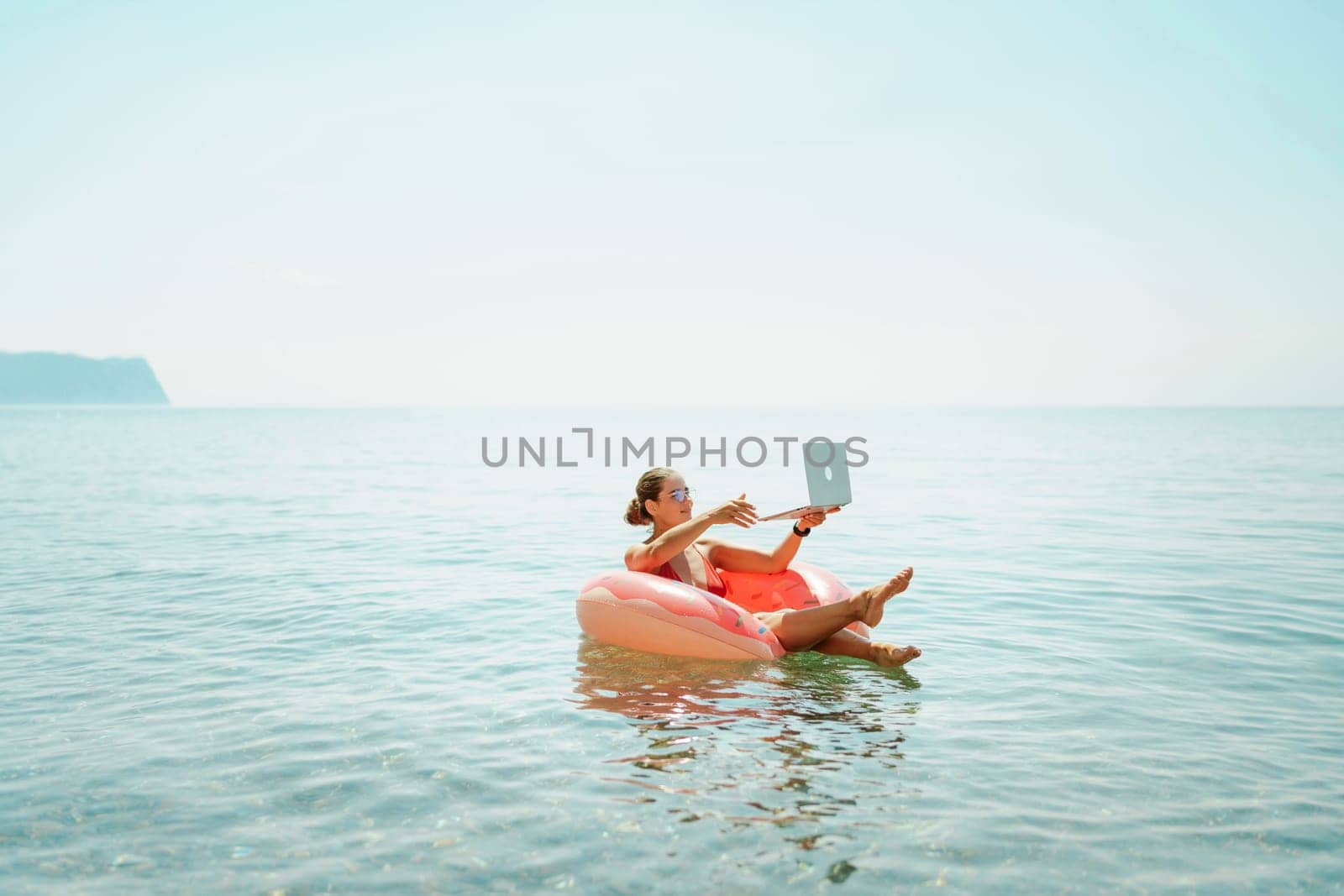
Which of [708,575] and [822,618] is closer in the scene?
[822,618]

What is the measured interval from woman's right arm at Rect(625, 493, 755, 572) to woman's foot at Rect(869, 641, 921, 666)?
3.69 feet

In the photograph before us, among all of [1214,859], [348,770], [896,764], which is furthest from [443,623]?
[1214,859]

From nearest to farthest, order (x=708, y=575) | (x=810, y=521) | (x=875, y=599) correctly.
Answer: (x=875, y=599), (x=810, y=521), (x=708, y=575)

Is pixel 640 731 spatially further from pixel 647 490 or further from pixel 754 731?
pixel 647 490

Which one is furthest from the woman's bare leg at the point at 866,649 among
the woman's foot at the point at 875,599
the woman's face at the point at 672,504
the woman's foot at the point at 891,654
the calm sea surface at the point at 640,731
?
the woman's face at the point at 672,504

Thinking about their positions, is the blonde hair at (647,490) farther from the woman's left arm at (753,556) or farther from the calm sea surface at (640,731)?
the calm sea surface at (640,731)

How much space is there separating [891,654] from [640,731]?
6.04ft

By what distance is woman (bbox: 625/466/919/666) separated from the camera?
609 centimetres

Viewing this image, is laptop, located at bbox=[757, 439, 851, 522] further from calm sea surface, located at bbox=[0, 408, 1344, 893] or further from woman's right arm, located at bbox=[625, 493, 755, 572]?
calm sea surface, located at bbox=[0, 408, 1344, 893]

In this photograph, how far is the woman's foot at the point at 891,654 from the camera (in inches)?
240

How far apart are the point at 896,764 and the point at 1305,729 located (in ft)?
7.85

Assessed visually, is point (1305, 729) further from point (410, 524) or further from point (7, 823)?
point (410, 524)

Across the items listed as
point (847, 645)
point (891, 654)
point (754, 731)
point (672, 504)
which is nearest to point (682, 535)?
point (672, 504)

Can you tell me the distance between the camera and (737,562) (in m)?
7.09
